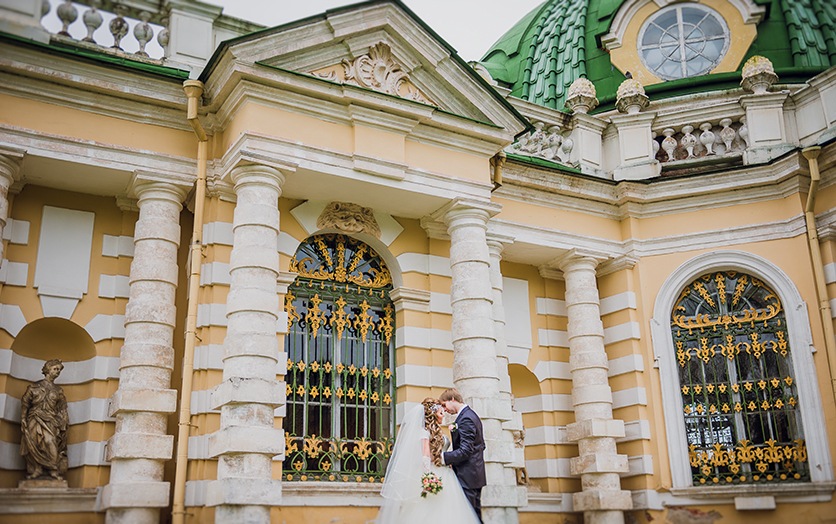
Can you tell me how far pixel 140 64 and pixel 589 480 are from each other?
28.7 feet

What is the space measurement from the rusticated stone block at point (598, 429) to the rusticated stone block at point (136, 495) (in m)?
6.40

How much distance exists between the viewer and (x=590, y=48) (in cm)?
1708

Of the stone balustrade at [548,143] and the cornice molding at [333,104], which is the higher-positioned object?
the stone balustrade at [548,143]

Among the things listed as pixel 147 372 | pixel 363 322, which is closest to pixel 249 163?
pixel 147 372

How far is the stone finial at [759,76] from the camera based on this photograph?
1382cm

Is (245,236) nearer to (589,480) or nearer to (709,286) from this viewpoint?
(589,480)

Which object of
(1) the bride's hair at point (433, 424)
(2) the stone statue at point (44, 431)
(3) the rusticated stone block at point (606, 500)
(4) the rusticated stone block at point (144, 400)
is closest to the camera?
(1) the bride's hair at point (433, 424)

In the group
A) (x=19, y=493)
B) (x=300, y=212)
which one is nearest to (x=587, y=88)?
(x=300, y=212)

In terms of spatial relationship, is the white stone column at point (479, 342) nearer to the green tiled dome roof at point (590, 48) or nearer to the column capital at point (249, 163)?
the column capital at point (249, 163)

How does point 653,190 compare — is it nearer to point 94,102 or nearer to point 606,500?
point 606,500

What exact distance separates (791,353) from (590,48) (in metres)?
7.56

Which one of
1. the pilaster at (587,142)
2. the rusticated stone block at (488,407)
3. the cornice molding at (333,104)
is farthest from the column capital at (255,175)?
the pilaster at (587,142)

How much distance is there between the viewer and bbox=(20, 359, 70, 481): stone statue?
32.3ft

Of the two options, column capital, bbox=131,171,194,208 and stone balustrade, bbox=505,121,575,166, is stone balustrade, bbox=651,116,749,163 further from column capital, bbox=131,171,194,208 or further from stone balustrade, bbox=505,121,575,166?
column capital, bbox=131,171,194,208
